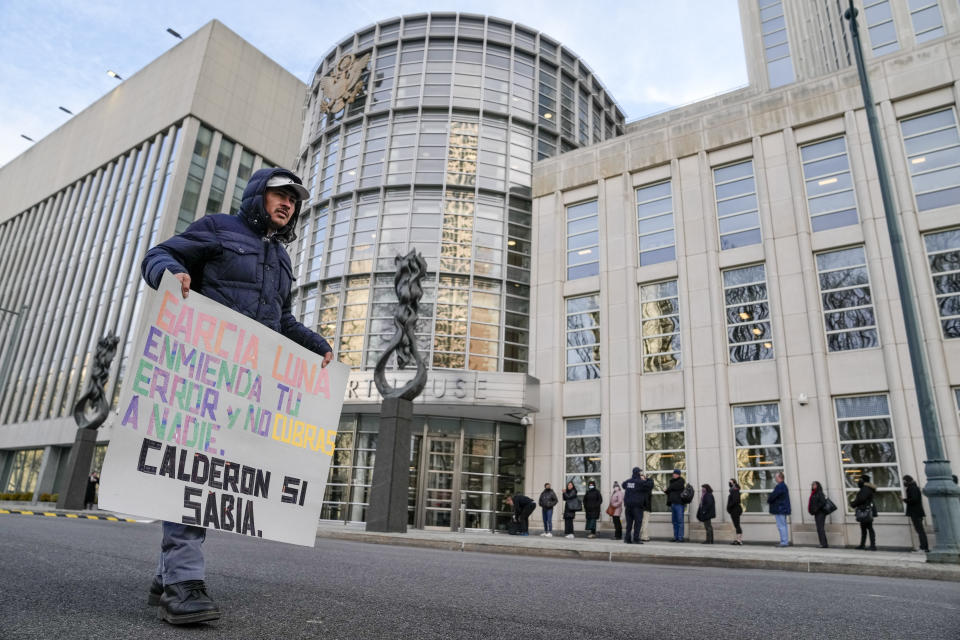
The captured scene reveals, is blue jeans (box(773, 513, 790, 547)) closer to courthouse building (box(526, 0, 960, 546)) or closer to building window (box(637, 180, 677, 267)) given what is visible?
courthouse building (box(526, 0, 960, 546))

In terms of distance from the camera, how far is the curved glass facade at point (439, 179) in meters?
Result: 25.6

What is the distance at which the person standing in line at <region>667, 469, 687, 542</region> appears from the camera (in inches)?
687

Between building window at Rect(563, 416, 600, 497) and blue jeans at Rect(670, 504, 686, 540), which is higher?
building window at Rect(563, 416, 600, 497)

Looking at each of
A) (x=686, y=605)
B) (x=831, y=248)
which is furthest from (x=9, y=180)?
(x=686, y=605)

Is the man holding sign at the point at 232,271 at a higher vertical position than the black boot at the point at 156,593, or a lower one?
higher

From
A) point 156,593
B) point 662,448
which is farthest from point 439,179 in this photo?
point 156,593

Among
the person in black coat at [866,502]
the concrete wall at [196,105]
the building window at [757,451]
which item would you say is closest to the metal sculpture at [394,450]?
the person in black coat at [866,502]

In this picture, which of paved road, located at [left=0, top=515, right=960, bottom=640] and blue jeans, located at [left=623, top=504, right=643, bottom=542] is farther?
blue jeans, located at [left=623, top=504, right=643, bottom=542]

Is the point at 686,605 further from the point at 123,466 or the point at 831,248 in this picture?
the point at 831,248

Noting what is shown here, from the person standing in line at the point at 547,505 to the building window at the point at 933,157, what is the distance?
14318 millimetres

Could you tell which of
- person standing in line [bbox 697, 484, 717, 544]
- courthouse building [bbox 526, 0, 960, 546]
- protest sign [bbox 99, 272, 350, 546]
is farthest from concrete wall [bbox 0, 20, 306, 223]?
protest sign [bbox 99, 272, 350, 546]

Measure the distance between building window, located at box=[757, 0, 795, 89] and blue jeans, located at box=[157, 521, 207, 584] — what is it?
42691 millimetres

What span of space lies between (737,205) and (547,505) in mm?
12489

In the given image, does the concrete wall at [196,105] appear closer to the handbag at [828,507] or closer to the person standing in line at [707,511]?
the person standing in line at [707,511]
